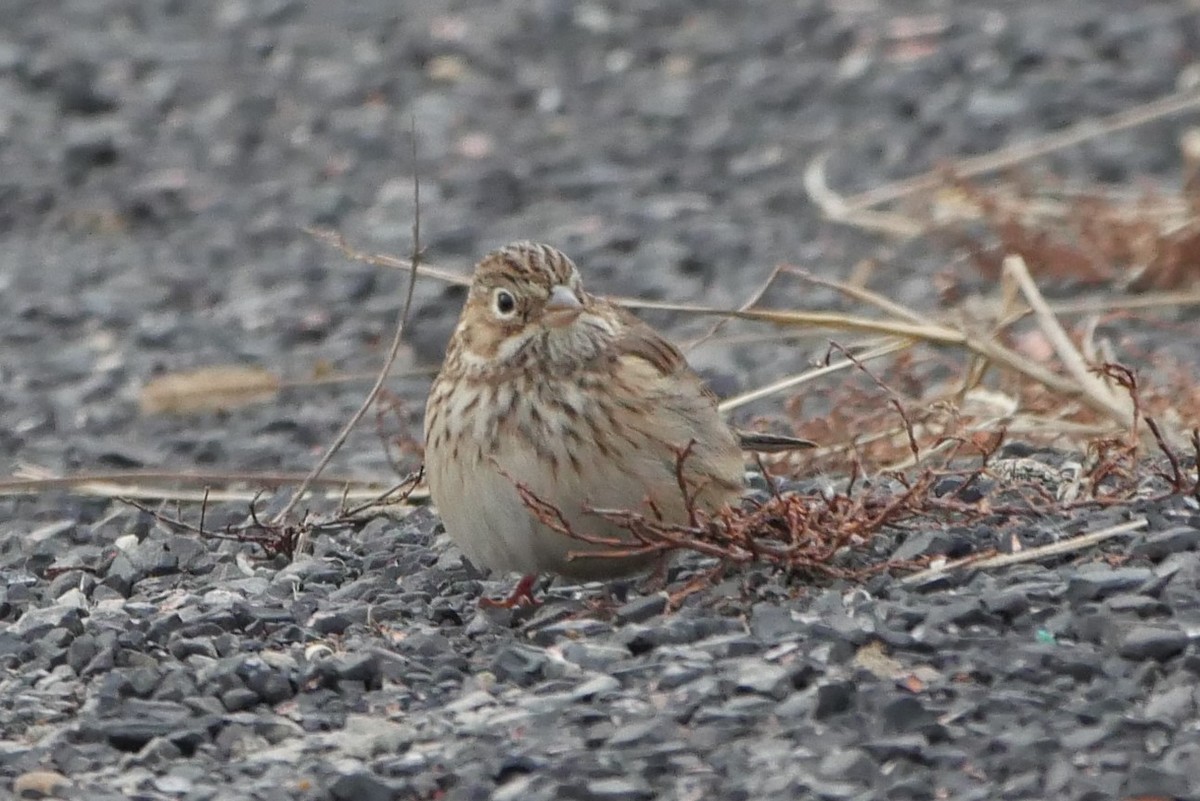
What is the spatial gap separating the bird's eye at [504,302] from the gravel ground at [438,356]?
71cm

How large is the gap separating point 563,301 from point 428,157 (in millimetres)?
6352

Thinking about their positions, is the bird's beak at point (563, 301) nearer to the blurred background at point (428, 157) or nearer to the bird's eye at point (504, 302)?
the bird's eye at point (504, 302)

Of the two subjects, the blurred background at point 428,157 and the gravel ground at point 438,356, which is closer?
the gravel ground at point 438,356

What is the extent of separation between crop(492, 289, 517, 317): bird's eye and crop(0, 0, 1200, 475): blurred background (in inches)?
99.2

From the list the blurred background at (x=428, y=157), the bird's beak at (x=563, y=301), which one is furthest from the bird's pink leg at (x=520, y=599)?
the blurred background at (x=428, y=157)

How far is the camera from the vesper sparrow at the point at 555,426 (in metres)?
5.91

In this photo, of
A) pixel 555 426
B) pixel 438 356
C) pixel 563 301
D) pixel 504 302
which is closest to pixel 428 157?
pixel 438 356

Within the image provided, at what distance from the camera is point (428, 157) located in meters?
12.5

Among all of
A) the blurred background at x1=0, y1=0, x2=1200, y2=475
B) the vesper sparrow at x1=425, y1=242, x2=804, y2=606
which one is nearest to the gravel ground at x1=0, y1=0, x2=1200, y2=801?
the blurred background at x1=0, y1=0, x2=1200, y2=475

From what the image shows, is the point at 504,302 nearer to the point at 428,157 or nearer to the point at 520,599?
the point at 520,599

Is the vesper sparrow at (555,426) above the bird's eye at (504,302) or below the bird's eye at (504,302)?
below

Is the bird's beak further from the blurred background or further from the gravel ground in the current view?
the blurred background

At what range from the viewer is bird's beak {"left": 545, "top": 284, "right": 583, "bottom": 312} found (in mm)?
6230

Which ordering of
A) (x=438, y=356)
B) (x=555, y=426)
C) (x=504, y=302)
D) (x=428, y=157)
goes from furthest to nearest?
(x=428, y=157) < (x=438, y=356) < (x=504, y=302) < (x=555, y=426)
